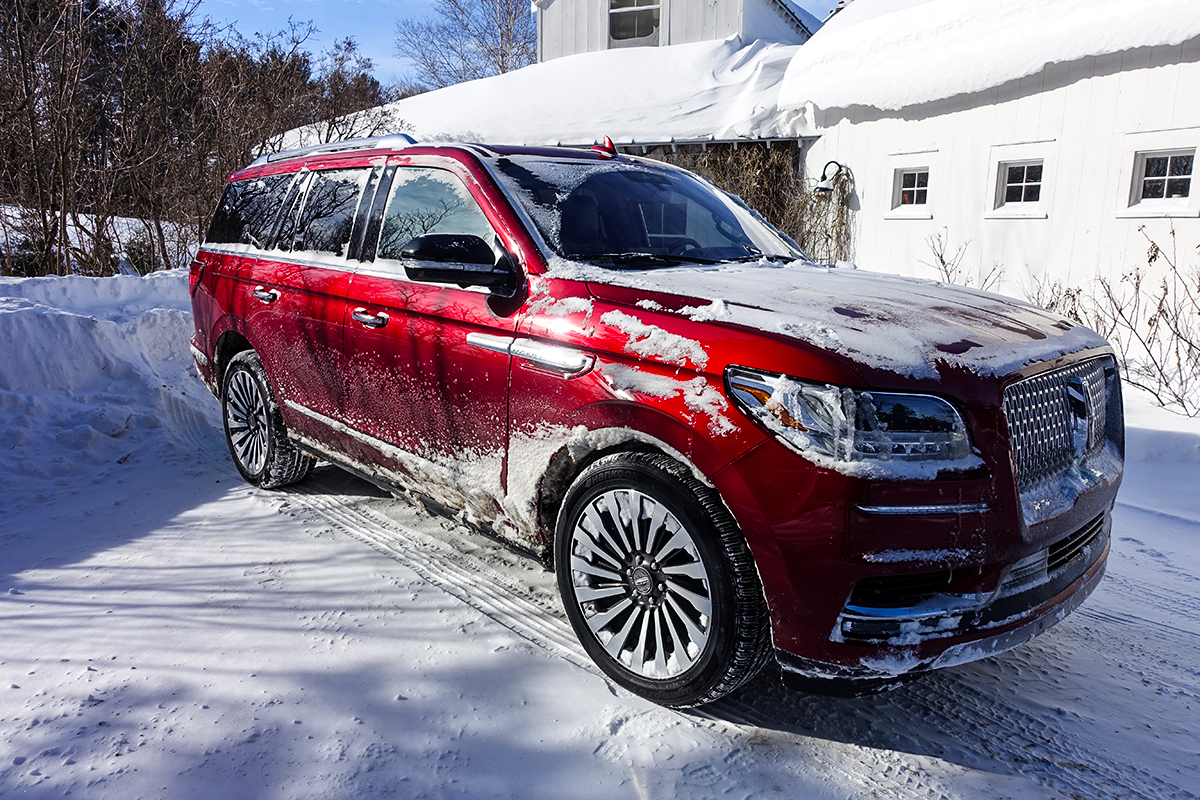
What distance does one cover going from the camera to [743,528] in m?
2.24

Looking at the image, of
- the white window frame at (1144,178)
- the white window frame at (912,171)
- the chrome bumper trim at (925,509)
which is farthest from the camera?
the white window frame at (912,171)

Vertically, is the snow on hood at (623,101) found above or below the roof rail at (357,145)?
above

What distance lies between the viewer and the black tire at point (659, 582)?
2309 millimetres

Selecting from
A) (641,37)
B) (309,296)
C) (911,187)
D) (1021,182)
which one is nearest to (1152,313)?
(1021,182)

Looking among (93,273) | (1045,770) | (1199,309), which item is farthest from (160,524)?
(1199,309)

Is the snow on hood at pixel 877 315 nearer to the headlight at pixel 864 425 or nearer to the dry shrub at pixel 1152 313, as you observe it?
the headlight at pixel 864 425

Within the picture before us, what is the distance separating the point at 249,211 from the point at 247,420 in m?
1.36

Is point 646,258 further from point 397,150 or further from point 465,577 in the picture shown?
point 465,577

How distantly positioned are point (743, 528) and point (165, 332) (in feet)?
22.5

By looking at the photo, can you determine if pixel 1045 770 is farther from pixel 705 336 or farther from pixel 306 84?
pixel 306 84

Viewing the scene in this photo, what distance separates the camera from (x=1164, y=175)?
8.26 m

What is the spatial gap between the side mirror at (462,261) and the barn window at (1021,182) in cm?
898

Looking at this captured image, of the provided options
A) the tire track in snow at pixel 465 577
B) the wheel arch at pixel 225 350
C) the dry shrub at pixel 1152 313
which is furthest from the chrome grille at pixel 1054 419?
the dry shrub at pixel 1152 313

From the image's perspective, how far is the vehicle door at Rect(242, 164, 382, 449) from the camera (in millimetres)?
3863
